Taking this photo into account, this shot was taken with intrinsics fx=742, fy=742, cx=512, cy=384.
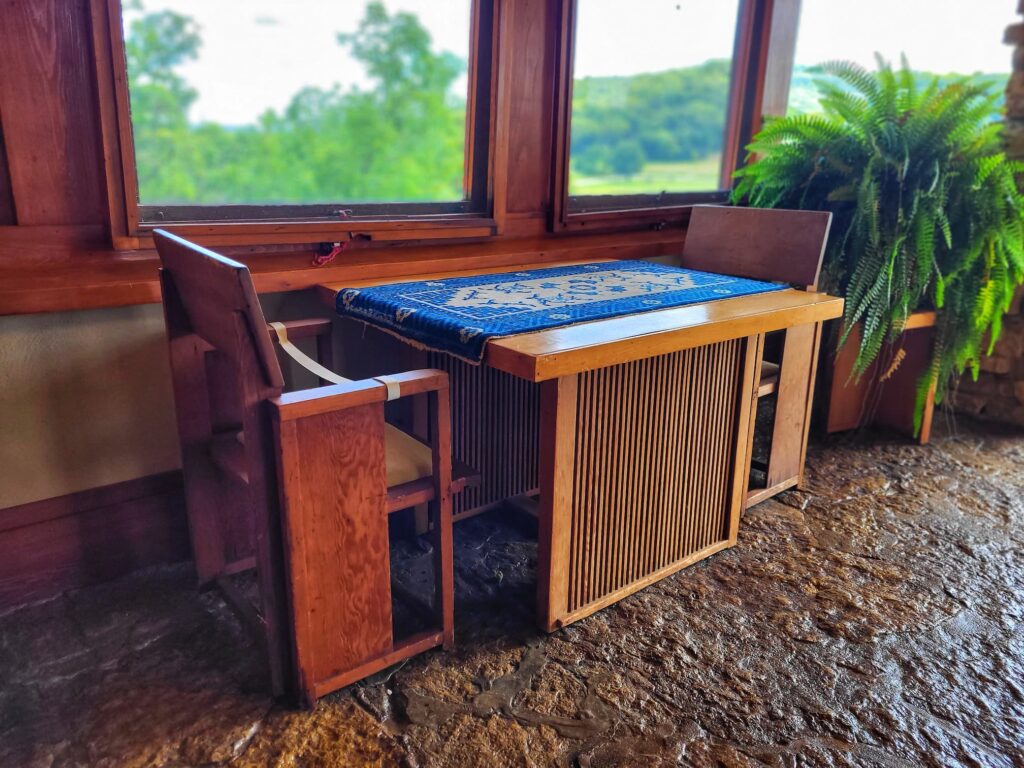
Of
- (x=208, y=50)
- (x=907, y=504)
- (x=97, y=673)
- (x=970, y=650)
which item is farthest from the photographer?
(x=907, y=504)

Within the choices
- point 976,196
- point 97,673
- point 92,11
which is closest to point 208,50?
point 92,11

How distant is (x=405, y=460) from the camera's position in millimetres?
1639

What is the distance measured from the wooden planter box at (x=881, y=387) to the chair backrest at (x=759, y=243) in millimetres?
696

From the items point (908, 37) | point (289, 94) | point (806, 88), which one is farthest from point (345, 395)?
point (908, 37)

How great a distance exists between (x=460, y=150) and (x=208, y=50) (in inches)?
33.1

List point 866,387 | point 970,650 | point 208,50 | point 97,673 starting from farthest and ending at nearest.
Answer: point 866,387 < point 208,50 < point 970,650 < point 97,673

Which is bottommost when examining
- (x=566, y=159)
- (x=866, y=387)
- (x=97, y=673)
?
(x=97, y=673)

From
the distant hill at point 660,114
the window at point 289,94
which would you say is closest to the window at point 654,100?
the distant hill at point 660,114

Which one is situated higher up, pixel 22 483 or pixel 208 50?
pixel 208 50

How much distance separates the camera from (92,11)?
1645mm

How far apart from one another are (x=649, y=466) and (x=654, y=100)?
77.6 inches

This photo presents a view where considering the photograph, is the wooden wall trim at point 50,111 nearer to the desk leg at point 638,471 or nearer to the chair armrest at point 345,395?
the chair armrest at point 345,395

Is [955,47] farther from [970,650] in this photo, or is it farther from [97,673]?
[97,673]

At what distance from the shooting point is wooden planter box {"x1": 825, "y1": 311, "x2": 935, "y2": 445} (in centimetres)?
294
